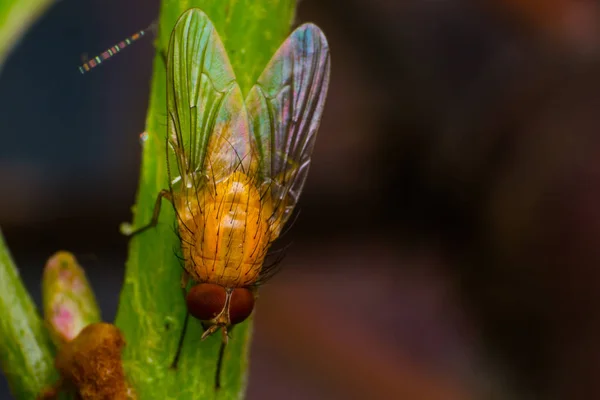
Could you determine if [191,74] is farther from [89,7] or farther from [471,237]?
[89,7]

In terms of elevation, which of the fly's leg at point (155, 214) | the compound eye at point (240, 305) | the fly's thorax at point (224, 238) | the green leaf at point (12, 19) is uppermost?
the green leaf at point (12, 19)

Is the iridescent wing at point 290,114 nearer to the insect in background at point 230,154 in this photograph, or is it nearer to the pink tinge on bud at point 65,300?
the insect in background at point 230,154

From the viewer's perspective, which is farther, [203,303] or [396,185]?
[396,185]

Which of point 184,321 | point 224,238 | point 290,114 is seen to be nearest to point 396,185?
point 290,114

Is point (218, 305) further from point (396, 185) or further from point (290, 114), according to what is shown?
point (396, 185)

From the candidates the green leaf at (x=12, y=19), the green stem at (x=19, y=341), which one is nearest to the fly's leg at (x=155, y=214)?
the green stem at (x=19, y=341)

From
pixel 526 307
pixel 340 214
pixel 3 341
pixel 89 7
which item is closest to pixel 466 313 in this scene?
pixel 526 307

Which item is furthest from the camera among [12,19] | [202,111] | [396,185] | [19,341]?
[396,185]
